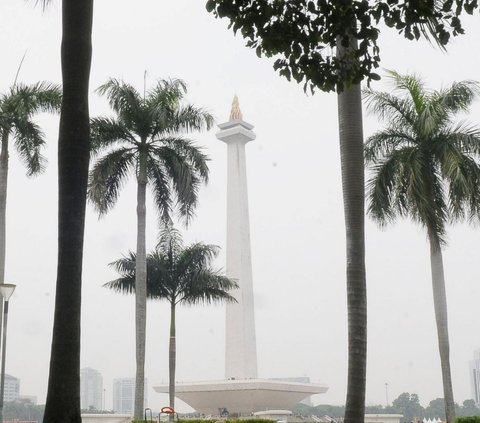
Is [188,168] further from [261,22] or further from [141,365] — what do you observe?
[261,22]

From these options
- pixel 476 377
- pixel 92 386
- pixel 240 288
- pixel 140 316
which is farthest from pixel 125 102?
pixel 92 386

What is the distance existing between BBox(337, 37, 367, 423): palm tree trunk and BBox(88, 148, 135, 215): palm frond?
46.4 ft

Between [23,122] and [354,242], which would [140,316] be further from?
[354,242]

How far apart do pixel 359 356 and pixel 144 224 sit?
585 inches

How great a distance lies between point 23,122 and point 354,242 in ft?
47.9

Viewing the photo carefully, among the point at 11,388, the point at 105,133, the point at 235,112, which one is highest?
the point at 235,112

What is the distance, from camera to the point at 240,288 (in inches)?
1890

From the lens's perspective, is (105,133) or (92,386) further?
(92,386)

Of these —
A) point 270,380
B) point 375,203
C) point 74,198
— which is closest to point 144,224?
point 375,203

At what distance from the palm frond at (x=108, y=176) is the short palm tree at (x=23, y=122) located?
2.00 metres

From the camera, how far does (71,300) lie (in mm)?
8953

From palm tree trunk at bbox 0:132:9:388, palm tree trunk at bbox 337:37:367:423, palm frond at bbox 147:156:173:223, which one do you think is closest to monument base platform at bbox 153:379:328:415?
palm frond at bbox 147:156:173:223

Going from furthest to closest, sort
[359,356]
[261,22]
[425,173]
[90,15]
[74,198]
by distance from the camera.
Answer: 1. [425,173]
2. [359,356]
3. [90,15]
4. [74,198]
5. [261,22]

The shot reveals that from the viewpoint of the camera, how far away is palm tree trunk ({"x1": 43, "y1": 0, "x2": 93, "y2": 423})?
28.5 feet
